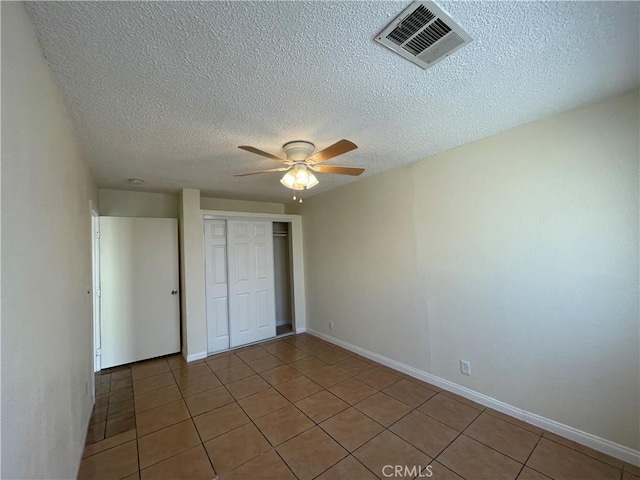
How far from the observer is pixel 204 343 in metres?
3.61

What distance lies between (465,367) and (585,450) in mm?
842

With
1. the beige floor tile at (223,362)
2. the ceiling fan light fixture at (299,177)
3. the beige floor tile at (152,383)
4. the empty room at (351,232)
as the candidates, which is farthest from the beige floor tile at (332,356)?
the ceiling fan light fixture at (299,177)

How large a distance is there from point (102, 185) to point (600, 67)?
467 centimetres

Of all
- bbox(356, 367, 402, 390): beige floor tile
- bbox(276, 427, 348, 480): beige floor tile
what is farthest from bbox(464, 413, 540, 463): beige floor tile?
bbox(276, 427, 348, 480): beige floor tile

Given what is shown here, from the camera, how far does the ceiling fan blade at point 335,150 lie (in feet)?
5.48

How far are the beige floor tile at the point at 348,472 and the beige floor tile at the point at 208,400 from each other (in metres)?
1.24

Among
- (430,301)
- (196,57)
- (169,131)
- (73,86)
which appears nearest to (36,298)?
(73,86)

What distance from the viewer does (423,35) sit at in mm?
1138

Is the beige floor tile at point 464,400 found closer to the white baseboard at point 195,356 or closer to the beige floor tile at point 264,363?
the beige floor tile at point 264,363

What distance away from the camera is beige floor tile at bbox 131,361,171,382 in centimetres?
311

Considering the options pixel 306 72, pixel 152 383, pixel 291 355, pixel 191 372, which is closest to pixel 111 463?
pixel 152 383

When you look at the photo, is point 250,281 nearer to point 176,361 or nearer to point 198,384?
point 176,361

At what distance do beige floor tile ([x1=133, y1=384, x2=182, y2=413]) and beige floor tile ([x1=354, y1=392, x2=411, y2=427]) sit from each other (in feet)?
5.94

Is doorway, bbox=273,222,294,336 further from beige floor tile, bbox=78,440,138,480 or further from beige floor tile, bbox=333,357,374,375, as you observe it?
beige floor tile, bbox=78,440,138,480
